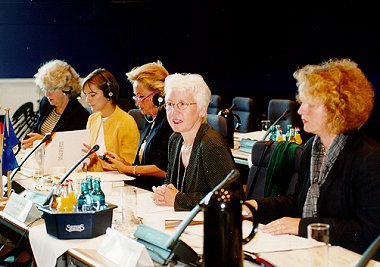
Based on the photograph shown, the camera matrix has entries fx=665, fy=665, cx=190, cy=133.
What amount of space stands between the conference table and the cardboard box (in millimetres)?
21

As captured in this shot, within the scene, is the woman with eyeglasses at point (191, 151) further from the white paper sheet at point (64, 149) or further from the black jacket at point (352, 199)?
the white paper sheet at point (64, 149)

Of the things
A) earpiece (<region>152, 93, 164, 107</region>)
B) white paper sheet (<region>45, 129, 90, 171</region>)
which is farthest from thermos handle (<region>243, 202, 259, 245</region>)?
white paper sheet (<region>45, 129, 90, 171</region>)

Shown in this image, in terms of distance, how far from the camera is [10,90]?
7.62 metres

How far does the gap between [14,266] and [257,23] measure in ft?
19.5

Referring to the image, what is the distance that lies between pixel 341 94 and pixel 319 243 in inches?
34.9

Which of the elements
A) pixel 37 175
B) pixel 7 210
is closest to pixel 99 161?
pixel 37 175

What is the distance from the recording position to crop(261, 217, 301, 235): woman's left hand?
240cm

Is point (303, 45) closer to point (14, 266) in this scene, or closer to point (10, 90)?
point (10, 90)

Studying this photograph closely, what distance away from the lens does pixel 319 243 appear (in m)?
1.86

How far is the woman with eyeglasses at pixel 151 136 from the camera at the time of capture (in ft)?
12.1

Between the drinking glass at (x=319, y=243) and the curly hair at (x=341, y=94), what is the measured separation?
75cm

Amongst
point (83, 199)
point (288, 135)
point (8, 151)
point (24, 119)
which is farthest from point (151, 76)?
point (24, 119)

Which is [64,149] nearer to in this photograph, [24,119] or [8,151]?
[8,151]

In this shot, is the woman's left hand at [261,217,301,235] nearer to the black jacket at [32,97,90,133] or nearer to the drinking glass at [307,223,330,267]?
the drinking glass at [307,223,330,267]
